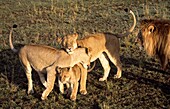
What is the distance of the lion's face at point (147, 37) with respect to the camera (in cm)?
599

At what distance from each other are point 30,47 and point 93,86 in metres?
1.45

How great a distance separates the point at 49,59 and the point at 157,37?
6.31ft

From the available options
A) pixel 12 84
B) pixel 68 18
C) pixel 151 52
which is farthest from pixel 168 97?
pixel 68 18

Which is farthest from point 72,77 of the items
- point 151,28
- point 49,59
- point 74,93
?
point 151,28

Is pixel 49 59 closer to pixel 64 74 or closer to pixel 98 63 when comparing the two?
pixel 64 74

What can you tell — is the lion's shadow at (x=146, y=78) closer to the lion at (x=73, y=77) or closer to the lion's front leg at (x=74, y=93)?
the lion at (x=73, y=77)

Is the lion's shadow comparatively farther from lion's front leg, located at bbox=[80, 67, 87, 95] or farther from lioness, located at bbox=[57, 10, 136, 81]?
lion's front leg, located at bbox=[80, 67, 87, 95]

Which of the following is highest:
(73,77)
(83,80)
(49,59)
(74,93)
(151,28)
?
(151,28)

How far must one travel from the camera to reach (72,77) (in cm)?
576

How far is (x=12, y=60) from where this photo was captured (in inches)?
329

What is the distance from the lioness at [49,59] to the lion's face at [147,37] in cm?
101

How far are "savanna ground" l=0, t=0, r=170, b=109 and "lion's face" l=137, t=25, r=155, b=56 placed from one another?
811mm

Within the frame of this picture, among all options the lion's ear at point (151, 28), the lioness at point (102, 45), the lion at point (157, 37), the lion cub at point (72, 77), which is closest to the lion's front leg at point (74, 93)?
the lion cub at point (72, 77)

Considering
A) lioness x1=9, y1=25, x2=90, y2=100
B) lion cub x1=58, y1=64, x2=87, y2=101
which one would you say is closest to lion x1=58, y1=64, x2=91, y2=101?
lion cub x1=58, y1=64, x2=87, y2=101
